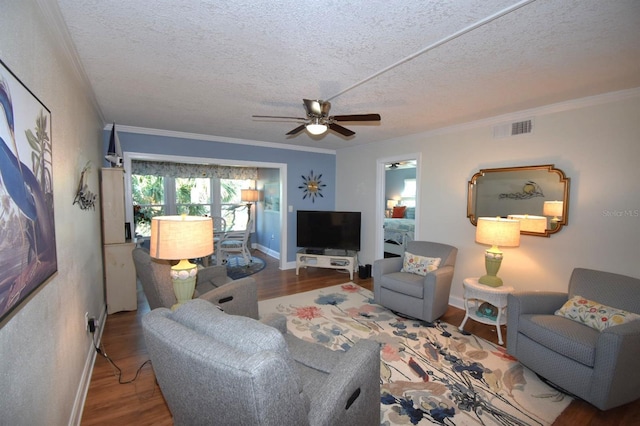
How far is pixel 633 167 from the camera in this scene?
245 cm

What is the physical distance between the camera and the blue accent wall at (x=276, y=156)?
406cm

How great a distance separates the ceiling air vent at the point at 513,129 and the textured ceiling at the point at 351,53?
0.22m

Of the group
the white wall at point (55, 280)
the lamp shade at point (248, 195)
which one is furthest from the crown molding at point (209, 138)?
the lamp shade at point (248, 195)

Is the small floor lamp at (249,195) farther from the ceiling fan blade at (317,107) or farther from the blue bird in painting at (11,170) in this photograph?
the blue bird in painting at (11,170)

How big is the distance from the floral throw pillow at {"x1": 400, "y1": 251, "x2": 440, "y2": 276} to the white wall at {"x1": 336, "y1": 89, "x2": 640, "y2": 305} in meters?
0.51

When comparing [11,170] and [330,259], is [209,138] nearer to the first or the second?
[330,259]

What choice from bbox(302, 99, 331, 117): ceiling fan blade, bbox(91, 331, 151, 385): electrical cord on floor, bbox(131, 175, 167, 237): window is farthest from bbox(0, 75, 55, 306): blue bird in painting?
bbox(131, 175, 167, 237): window

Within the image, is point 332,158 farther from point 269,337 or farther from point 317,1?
point 269,337

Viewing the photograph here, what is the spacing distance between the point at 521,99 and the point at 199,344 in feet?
10.8

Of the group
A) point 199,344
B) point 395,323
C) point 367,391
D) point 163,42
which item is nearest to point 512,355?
point 395,323

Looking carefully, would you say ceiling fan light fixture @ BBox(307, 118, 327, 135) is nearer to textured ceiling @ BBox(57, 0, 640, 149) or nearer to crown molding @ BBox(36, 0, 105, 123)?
textured ceiling @ BBox(57, 0, 640, 149)

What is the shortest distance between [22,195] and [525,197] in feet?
12.9

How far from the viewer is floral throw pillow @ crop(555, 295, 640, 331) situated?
2.06 meters

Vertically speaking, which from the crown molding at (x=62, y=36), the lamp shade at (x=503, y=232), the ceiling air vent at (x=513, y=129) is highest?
the crown molding at (x=62, y=36)
